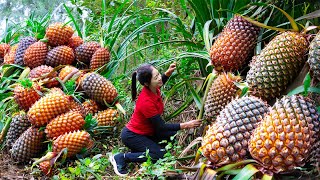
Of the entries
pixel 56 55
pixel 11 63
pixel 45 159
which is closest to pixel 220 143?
pixel 45 159

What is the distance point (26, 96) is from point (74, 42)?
1132mm

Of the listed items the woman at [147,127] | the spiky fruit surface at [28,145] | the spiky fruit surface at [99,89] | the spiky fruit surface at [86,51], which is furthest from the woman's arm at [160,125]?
the spiky fruit surface at [86,51]

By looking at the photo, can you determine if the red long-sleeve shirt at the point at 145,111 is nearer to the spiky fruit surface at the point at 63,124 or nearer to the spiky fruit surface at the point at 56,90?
the spiky fruit surface at the point at 63,124

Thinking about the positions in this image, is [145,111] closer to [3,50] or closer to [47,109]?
[47,109]

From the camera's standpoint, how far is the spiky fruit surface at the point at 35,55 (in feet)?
15.3

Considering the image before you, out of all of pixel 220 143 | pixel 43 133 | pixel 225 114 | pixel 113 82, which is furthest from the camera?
pixel 113 82

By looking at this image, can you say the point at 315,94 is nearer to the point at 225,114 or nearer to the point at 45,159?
the point at 225,114

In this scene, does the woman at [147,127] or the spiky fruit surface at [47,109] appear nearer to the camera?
the woman at [147,127]

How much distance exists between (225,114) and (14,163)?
214cm

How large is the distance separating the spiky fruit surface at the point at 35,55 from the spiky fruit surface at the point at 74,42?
0.92 feet

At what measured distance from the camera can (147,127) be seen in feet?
11.5

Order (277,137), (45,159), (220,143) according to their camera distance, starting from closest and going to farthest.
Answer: (277,137), (220,143), (45,159)

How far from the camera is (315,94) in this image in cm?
259

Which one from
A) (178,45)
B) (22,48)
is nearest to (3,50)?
(22,48)
